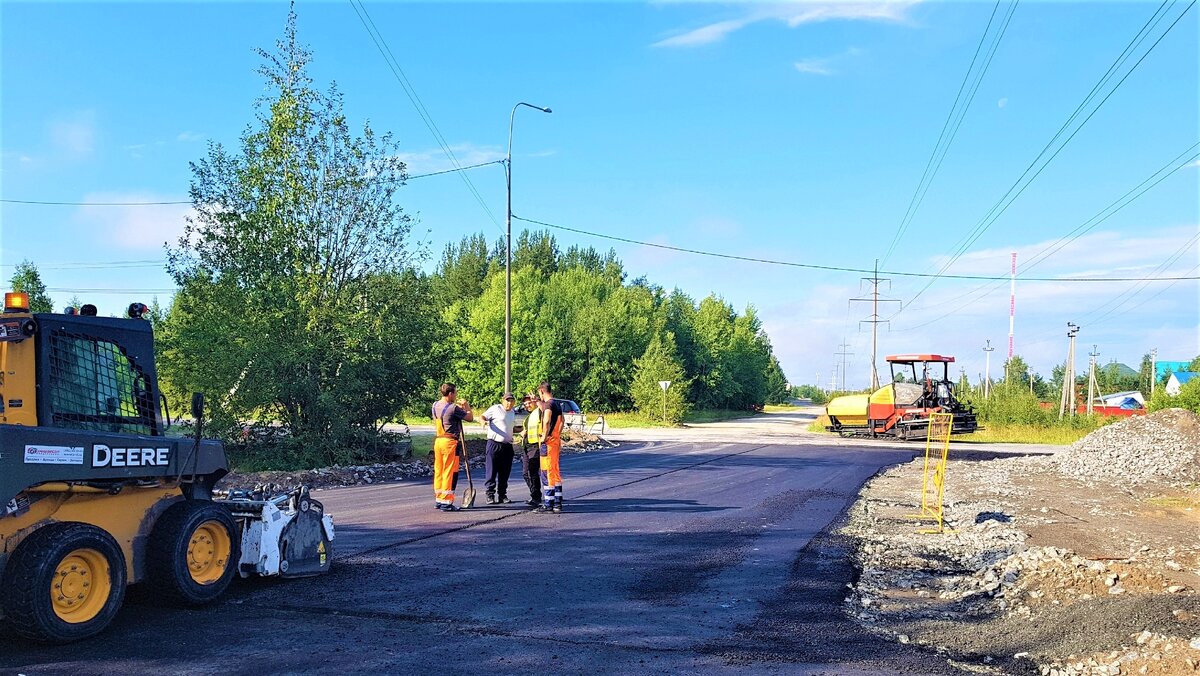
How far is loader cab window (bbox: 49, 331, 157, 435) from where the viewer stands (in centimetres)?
618

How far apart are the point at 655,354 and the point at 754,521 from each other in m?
45.5

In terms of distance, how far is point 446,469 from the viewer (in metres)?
12.2

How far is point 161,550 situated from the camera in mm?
6492

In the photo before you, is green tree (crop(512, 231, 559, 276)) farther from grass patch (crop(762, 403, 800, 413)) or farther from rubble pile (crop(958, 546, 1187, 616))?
rubble pile (crop(958, 546, 1187, 616))

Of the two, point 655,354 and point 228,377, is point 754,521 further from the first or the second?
point 655,354

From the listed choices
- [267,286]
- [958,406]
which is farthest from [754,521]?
[958,406]

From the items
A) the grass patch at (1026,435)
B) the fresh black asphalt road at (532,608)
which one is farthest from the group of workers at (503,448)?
the grass patch at (1026,435)

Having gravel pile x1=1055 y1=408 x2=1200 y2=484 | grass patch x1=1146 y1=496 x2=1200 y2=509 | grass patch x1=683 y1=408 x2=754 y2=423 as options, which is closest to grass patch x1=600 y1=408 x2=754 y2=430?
grass patch x1=683 y1=408 x2=754 y2=423

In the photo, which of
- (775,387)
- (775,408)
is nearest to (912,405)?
(775,408)

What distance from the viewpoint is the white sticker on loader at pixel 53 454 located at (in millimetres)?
5504

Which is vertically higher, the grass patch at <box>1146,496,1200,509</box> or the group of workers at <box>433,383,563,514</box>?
the group of workers at <box>433,383,563,514</box>

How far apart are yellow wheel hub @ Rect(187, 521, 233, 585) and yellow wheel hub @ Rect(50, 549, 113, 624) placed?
75 cm

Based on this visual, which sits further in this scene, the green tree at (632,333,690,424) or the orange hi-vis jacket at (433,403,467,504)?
the green tree at (632,333,690,424)

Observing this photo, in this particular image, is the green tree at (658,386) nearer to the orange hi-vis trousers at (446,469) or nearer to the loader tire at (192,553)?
the orange hi-vis trousers at (446,469)
